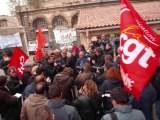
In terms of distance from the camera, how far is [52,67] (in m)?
8.30

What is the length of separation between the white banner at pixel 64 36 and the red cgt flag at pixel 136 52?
13.6 metres

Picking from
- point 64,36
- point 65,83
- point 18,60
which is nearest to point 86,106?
point 65,83

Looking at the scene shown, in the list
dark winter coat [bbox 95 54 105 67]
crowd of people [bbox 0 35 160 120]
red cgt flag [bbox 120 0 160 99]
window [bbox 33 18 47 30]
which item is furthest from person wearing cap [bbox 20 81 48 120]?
window [bbox 33 18 47 30]

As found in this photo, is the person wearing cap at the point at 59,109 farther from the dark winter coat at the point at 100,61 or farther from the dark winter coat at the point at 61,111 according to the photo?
the dark winter coat at the point at 100,61

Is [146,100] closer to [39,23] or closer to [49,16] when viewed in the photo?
[49,16]

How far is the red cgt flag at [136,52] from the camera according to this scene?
388 cm

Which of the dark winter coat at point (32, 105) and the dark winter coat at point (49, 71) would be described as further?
the dark winter coat at point (49, 71)

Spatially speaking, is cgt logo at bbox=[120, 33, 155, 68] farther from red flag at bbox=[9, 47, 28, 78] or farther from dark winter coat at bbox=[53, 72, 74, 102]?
red flag at bbox=[9, 47, 28, 78]

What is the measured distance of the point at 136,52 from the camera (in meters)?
3.97

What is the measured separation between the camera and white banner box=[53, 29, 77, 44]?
17.7 metres

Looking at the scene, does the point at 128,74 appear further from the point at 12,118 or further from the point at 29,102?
the point at 12,118

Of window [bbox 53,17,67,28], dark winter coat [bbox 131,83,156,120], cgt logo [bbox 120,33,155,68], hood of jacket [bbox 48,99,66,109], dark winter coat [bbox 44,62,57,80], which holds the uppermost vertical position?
cgt logo [bbox 120,33,155,68]

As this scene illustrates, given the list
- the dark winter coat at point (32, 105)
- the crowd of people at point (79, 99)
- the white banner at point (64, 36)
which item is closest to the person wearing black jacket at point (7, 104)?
the crowd of people at point (79, 99)

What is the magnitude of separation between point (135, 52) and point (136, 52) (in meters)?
0.01
